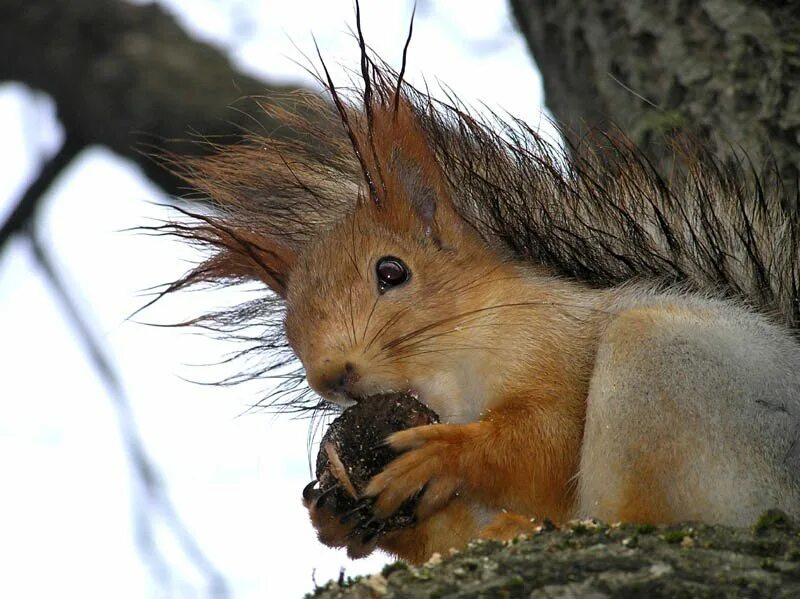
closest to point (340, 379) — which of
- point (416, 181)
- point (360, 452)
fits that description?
point (360, 452)

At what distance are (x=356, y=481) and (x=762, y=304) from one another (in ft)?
3.49

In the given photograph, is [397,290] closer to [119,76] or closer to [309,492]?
[309,492]

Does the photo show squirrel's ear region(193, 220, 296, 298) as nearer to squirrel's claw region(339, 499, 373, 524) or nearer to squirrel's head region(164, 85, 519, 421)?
squirrel's head region(164, 85, 519, 421)

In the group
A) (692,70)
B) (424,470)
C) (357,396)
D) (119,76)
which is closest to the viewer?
(424,470)

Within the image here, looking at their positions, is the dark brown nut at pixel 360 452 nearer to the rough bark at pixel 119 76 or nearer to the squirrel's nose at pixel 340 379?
the squirrel's nose at pixel 340 379

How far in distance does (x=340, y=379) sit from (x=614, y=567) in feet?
3.11

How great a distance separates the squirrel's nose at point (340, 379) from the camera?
2627mm

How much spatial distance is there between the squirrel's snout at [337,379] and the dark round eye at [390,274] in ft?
1.03

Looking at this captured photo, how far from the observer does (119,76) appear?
4070mm

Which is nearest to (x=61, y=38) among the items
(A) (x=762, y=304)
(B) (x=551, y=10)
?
(B) (x=551, y=10)

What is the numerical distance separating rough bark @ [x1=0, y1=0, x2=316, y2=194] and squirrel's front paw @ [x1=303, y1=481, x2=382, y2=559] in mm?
1612

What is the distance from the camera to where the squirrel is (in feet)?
7.93

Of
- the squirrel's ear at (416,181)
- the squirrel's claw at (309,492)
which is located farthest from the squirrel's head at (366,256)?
the squirrel's claw at (309,492)

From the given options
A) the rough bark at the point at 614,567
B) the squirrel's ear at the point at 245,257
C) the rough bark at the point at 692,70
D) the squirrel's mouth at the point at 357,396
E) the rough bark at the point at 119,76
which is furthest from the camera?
the rough bark at the point at 119,76
